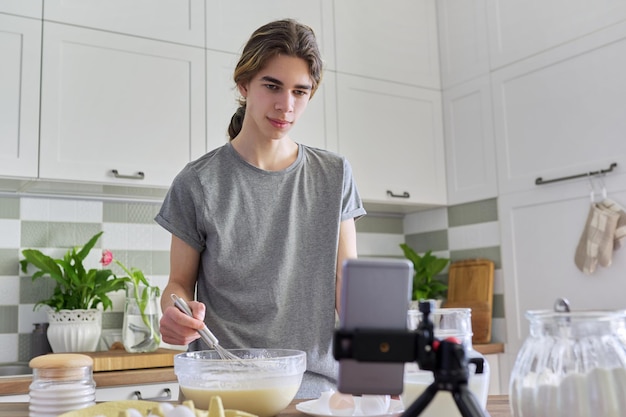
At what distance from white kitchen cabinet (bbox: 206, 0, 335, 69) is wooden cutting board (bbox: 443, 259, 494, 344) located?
42.8 inches

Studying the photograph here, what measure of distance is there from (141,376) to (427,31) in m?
2.10

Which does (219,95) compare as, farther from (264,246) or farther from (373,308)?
(373,308)

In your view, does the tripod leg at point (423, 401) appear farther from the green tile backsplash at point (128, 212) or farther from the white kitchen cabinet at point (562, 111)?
the green tile backsplash at point (128, 212)

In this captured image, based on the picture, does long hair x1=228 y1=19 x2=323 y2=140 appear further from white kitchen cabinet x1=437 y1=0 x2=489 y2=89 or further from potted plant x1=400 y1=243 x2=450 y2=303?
potted plant x1=400 y1=243 x2=450 y2=303

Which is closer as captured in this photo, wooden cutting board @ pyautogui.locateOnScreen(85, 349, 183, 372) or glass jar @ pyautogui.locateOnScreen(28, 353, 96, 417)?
glass jar @ pyautogui.locateOnScreen(28, 353, 96, 417)

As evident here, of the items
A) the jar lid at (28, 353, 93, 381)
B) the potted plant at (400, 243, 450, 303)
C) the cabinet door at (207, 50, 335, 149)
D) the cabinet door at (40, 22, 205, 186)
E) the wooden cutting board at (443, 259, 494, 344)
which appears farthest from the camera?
the potted plant at (400, 243, 450, 303)

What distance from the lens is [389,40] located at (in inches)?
128

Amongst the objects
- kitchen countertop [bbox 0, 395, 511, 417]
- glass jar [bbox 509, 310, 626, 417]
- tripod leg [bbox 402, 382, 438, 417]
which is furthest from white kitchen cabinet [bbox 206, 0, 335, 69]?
tripod leg [bbox 402, 382, 438, 417]

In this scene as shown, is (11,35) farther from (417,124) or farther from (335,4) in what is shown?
(417,124)

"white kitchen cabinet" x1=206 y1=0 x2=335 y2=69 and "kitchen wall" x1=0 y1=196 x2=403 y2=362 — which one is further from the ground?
"white kitchen cabinet" x1=206 y1=0 x2=335 y2=69

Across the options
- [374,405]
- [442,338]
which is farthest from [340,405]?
[442,338]

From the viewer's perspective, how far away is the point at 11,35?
93.7 inches

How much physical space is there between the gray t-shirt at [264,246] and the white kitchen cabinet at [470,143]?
1663 mm

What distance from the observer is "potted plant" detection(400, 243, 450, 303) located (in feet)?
10.7
